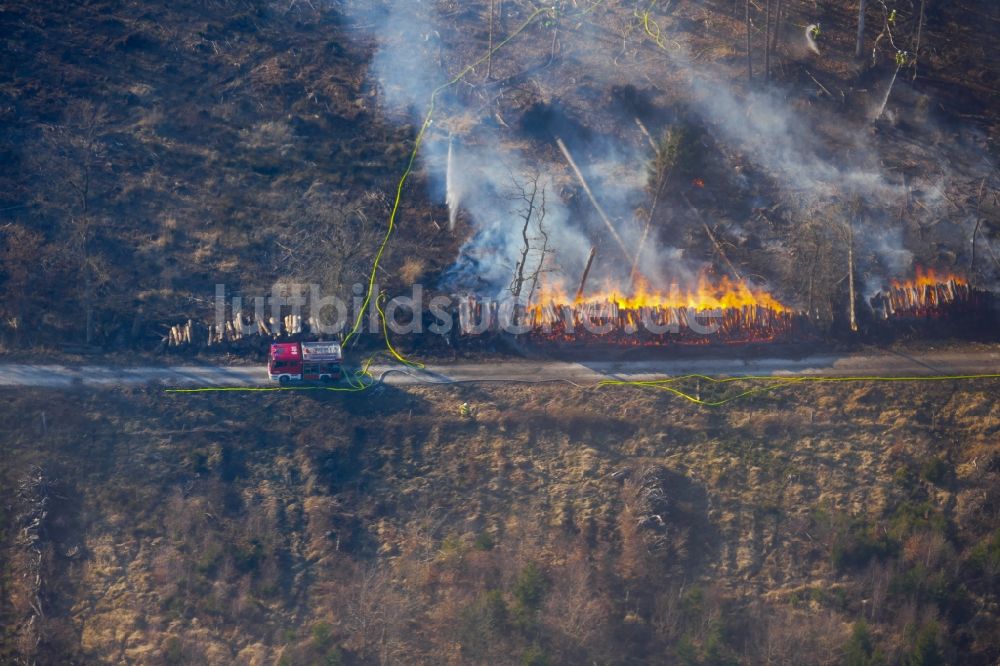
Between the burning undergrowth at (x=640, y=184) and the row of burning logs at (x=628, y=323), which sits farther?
the burning undergrowth at (x=640, y=184)

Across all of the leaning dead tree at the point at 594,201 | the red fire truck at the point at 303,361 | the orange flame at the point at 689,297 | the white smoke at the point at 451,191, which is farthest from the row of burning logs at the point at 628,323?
the red fire truck at the point at 303,361

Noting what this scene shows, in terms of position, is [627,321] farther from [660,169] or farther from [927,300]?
[927,300]

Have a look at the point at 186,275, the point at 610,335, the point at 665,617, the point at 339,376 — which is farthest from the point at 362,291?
the point at 665,617

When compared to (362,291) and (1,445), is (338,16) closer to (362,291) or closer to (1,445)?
(362,291)

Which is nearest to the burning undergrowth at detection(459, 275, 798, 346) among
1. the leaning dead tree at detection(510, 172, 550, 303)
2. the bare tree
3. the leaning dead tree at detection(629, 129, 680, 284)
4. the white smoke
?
the leaning dead tree at detection(510, 172, 550, 303)

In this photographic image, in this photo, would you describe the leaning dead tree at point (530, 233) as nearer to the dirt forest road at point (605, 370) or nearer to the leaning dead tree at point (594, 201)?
the leaning dead tree at point (594, 201)

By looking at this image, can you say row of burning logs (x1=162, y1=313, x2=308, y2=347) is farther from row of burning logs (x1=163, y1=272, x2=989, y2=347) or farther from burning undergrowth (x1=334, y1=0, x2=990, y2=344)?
burning undergrowth (x1=334, y1=0, x2=990, y2=344)
